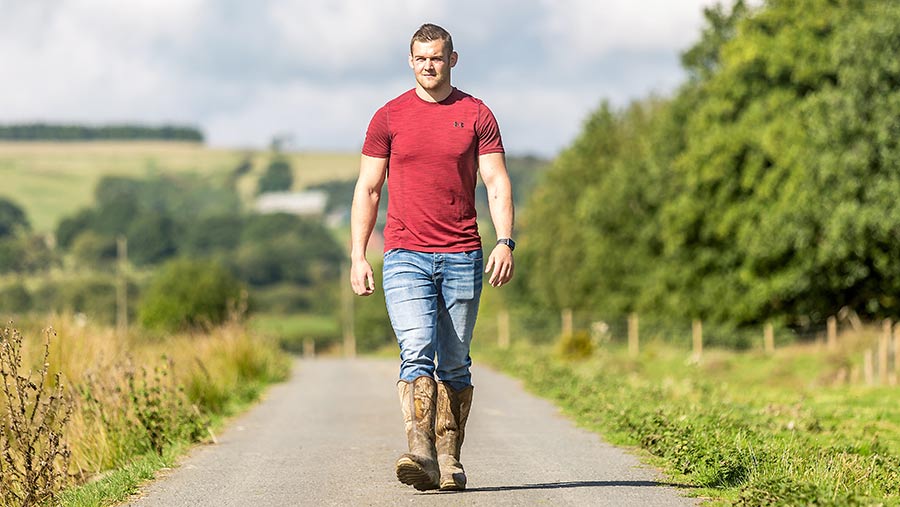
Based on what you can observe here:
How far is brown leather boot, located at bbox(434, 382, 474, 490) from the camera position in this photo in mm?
7250

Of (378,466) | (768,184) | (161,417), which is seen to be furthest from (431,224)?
(768,184)

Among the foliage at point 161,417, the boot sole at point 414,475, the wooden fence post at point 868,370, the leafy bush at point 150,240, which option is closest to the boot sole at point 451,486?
the boot sole at point 414,475

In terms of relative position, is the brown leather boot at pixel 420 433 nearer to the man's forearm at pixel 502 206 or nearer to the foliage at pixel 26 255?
the man's forearm at pixel 502 206

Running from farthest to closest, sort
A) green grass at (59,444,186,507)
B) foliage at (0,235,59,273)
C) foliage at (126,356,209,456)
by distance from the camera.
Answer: foliage at (0,235,59,273)
foliage at (126,356,209,456)
green grass at (59,444,186,507)

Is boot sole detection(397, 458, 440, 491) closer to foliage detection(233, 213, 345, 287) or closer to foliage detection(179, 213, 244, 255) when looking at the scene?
foliage detection(233, 213, 345, 287)

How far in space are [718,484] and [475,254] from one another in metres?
1.87

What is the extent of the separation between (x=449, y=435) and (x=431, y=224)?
1148 millimetres

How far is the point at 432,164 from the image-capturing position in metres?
7.16

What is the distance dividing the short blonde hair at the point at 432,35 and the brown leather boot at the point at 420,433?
1.77 meters

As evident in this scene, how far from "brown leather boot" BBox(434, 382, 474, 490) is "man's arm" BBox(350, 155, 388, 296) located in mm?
715

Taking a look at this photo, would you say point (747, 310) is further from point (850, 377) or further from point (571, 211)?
point (571, 211)

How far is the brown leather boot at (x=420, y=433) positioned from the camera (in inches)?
274

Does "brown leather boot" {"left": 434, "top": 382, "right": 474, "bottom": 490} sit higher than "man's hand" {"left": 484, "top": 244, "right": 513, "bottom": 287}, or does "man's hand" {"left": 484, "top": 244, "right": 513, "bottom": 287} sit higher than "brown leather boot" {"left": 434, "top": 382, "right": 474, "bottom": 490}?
"man's hand" {"left": 484, "top": 244, "right": 513, "bottom": 287}

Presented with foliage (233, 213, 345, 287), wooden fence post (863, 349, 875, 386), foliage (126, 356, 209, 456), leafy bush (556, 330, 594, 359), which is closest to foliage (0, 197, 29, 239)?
foliage (233, 213, 345, 287)
